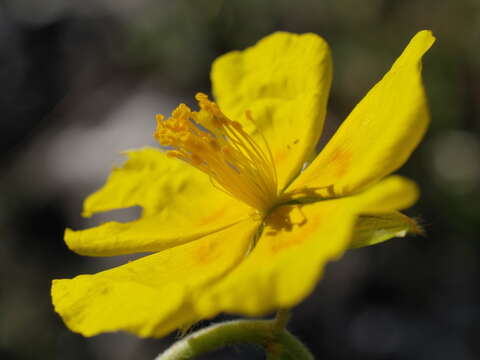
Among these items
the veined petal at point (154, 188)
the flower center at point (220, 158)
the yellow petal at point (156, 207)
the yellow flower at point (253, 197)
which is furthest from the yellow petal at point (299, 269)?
the veined petal at point (154, 188)

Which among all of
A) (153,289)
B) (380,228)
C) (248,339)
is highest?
(153,289)

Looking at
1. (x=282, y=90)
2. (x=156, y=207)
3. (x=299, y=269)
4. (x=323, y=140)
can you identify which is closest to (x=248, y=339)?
(x=299, y=269)

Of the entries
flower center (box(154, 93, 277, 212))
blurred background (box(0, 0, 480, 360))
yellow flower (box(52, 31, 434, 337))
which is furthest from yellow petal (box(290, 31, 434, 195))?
blurred background (box(0, 0, 480, 360))

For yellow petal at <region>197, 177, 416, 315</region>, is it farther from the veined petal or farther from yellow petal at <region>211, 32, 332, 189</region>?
the veined petal

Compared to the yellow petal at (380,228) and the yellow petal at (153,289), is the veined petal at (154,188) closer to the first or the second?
the yellow petal at (153,289)

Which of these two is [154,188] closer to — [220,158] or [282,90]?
[220,158]
